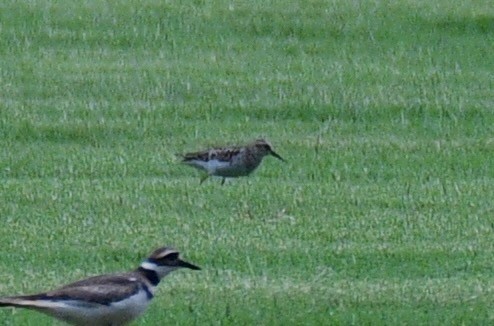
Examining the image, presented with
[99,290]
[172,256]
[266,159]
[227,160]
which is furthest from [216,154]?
[99,290]

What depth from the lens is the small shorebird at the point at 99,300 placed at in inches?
381

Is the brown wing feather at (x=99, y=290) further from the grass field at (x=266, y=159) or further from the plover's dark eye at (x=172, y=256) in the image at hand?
the grass field at (x=266, y=159)

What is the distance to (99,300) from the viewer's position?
992cm

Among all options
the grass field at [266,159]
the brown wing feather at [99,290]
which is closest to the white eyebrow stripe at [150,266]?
the brown wing feather at [99,290]

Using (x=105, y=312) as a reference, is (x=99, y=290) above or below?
above

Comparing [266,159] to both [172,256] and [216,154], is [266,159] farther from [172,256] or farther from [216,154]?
[172,256]

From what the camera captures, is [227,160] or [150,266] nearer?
[150,266]

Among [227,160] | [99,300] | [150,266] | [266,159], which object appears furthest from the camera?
[266,159]

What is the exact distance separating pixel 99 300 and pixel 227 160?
22.3ft

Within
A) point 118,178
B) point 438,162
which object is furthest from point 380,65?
point 118,178

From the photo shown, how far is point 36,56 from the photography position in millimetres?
24578

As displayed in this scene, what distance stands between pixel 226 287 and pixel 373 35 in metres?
14.5

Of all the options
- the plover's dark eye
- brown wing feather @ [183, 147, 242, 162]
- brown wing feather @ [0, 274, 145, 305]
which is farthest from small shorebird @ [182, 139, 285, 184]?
brown wing feather @ [0, 274, 145, 305]

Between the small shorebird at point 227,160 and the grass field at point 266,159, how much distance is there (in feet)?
0.74
